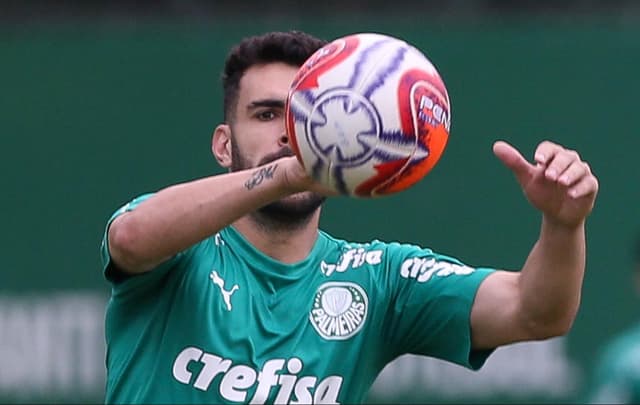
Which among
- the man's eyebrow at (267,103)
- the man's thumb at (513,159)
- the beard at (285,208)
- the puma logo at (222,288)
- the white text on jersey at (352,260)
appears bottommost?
the puma logo at (222,288)

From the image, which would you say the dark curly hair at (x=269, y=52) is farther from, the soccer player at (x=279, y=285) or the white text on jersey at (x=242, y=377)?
the white text on jersey at (x=242, y=377)

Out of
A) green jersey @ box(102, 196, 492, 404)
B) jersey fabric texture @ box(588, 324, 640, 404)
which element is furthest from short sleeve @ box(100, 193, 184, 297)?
jersey fabric texture @ box(588, 324, 640, 404)

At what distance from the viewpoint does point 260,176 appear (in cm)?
423

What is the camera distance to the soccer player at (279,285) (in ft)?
14.3

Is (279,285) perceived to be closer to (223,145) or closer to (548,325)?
(223,145)

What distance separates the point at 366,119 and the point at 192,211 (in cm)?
59

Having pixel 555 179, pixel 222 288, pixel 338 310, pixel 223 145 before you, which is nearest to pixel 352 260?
pixel 338 310

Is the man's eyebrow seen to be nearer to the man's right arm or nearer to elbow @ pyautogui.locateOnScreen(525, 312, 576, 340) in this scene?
the man's right arm

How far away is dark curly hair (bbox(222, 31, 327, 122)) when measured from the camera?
509 cm

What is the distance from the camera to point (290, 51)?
509 cm

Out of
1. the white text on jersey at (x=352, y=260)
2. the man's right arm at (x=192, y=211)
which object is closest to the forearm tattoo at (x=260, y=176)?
the man's right arm at (x=192, y=211)

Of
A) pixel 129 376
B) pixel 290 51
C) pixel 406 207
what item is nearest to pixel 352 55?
pixel 290 51

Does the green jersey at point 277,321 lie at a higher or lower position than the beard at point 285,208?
lower

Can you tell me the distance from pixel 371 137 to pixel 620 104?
7.24 meters
